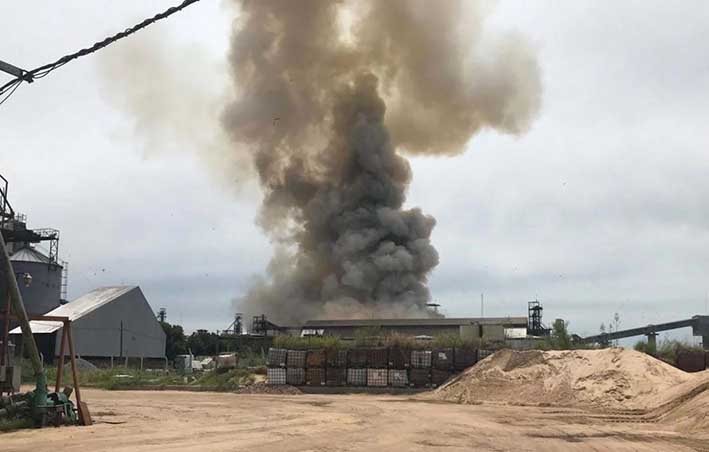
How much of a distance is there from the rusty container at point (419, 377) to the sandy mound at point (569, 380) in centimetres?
157

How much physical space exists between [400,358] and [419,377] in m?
1.14

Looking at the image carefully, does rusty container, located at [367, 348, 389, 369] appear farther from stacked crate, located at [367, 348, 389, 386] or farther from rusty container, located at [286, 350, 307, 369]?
rusty container, located at [286, 350, 307, 369]

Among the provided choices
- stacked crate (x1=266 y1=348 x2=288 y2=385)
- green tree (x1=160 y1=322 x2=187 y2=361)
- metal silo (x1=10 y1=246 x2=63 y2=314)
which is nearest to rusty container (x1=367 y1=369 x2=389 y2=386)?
stacked crate (x1=266 y1=348 x2=288 y2=385)

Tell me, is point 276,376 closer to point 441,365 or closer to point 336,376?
point 336,376

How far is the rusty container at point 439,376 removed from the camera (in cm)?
3102

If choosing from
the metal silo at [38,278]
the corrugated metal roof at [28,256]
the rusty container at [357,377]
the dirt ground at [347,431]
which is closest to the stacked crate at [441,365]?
the rusty container at [357,377]

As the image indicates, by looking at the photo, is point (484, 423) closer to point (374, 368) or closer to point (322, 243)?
point (374, 368)

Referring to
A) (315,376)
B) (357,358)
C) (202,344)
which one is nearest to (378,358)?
(357,358)

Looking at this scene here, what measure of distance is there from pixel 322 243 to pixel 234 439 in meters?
44.6

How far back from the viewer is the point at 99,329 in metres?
61.8

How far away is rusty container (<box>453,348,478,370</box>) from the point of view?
102 feet

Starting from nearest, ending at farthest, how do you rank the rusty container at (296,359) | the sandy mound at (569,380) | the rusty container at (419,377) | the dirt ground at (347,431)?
the dirt ground at (347,431) → the sandy mound at (569,380) → the rusty container at (419,377) → the rusty container at (296,359)

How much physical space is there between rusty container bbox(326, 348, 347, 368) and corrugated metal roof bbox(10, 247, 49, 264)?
1465 inches

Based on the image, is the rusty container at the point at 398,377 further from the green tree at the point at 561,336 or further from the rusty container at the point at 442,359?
the green tree at the point at 561,336
